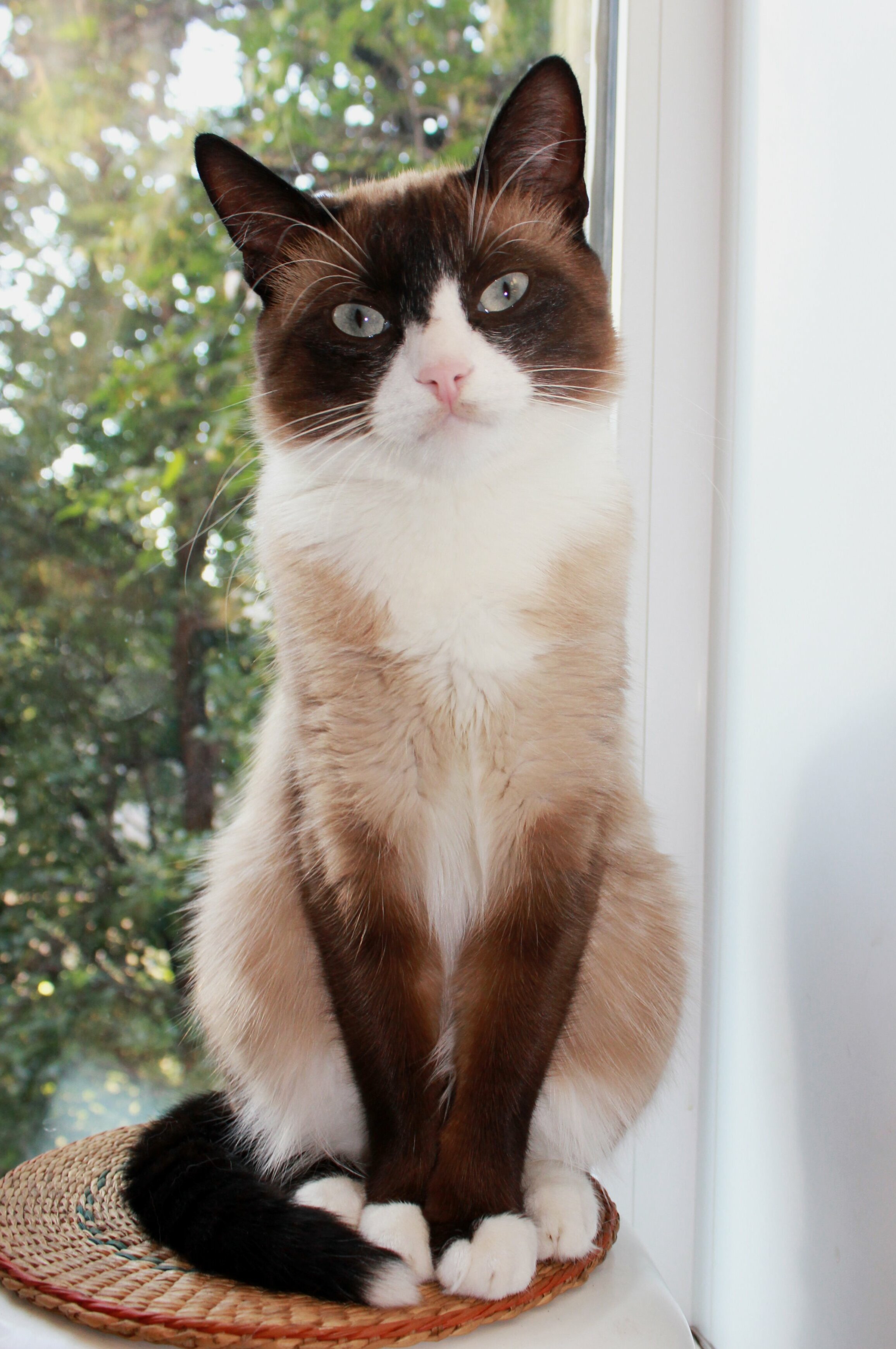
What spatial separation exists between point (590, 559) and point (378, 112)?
0.84 metres

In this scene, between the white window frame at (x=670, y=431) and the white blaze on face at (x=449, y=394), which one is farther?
the white window frame at (x=670, y=431)

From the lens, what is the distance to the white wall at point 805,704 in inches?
38.9

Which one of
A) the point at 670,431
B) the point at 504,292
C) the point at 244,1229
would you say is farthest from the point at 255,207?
the point at 244,1229

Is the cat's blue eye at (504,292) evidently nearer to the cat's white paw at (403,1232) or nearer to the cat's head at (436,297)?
the cat's head at (436,297)

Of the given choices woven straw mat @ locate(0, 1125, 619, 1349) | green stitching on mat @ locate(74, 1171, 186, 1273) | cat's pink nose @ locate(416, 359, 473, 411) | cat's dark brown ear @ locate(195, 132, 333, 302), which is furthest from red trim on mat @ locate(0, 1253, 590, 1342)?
cat's dark brown ear @ locate(195, 132, 333, 302)

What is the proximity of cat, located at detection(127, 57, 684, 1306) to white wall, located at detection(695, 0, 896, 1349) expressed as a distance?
192mm

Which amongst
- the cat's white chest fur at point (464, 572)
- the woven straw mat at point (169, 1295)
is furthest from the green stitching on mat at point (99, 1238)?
the cat's white chest fur at point (464, 572)

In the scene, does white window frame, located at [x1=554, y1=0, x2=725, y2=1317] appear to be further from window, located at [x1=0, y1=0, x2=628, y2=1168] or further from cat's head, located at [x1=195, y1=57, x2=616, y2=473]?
cat's head, located at [x1=195, y1=57, x2=616, y2=473]

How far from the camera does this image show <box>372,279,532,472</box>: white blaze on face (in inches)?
36.8

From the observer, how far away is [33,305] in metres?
1.48

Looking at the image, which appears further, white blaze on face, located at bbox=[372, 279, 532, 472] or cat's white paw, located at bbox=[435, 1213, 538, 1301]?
white blaze on face, located at bbox=[372, 279, 532, 472]

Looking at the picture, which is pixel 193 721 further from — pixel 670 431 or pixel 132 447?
pixel 670 431

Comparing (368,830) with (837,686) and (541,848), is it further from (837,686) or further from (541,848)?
(837,686)

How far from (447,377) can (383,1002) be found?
1.89 ft
